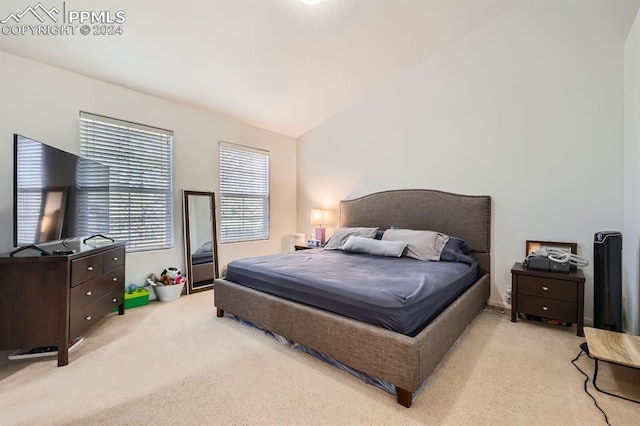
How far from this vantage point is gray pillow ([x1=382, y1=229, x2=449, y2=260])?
→ 3070mm

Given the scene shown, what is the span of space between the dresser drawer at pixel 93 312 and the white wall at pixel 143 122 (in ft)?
1.72

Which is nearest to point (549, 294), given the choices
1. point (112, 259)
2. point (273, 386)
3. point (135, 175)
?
point (273, 386)

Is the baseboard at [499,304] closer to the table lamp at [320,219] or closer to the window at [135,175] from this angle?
the table lamp at [320,219]

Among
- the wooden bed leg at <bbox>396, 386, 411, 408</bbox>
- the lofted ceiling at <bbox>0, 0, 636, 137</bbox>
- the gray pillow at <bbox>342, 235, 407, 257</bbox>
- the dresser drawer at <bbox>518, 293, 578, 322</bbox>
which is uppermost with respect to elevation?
the lofted ceiling at <bbox>0, 0, 636, 137</bbox>

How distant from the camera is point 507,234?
3.18m

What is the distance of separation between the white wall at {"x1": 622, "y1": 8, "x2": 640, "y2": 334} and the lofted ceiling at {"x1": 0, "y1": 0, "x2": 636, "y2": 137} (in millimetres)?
1324

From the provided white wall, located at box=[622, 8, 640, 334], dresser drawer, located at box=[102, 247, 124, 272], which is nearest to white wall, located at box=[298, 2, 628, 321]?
white wall, located at box=[622, 8, 640, 334]

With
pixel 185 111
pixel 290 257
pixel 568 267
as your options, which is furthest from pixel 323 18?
pixel 568 267

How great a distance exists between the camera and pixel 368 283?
2.04 meters

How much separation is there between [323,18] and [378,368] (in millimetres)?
3016

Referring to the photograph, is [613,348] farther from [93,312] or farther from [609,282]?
[93,312]

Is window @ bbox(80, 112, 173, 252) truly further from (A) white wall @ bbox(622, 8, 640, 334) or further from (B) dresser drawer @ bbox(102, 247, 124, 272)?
(A) white wall @ bbox(622, 8, 640, 334)

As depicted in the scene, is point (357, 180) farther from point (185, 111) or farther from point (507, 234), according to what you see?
point (185, 111)

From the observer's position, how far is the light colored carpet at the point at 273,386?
1.52 m
